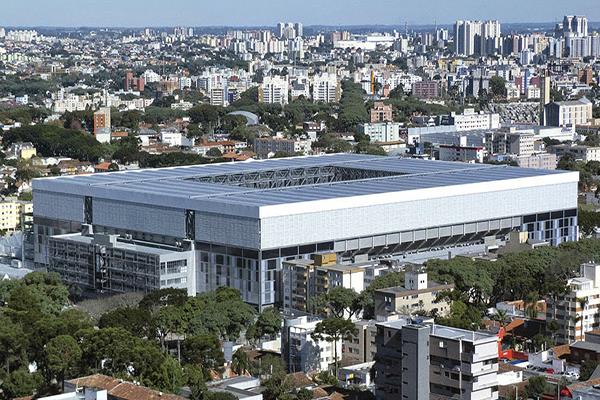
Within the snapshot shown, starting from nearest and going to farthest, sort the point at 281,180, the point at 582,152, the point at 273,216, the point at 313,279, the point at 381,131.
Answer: the point at 313,279 → the point at 273,216 → the point at 281,180 → the point at 582,152 → the point at 381,131

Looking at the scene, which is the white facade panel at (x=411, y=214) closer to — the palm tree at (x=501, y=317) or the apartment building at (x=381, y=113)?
the palm tree at (x=501, y=317)

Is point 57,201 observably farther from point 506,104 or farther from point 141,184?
point 506,104

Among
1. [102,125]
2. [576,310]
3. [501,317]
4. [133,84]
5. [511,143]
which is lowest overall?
[501,317]

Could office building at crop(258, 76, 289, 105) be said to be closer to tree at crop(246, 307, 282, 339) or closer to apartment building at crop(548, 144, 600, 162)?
apartment building at crop(548, 144, 600, 162)

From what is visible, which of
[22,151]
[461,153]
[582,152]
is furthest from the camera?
[22,151]

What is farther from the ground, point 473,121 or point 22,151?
point 473,121

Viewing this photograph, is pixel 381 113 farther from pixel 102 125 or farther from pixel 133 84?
pixel 133 84

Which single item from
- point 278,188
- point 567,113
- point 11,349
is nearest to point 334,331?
point 11,349

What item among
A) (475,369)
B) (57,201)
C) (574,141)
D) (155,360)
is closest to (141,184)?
(57,201)
